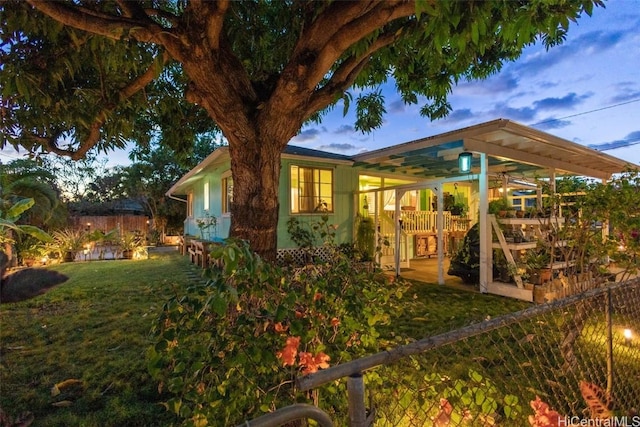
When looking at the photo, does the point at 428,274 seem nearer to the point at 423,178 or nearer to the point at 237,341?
the point at 423,178

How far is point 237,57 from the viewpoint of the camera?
2.69m

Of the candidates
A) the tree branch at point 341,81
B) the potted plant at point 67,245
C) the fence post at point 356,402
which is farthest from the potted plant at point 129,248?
the fence post at point 356,402

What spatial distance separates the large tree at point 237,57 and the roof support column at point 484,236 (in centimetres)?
301

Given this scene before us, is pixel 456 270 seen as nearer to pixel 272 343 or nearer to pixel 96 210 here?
pixel 272 343

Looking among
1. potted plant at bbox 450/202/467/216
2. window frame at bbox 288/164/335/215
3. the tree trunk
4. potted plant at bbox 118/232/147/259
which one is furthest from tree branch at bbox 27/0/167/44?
potted plant at bbox 118/232/147/259

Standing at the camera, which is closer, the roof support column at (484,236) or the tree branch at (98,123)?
the tree branch at (98,123)

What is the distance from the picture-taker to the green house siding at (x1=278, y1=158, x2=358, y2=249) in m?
8.09

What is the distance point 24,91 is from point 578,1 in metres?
3.82

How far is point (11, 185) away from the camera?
28.5ft

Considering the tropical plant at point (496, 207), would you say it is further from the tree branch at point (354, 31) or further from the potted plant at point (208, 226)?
the potted plant at point (208, 226)

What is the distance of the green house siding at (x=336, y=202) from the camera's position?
26.6ft

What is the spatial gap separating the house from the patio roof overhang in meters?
0.02

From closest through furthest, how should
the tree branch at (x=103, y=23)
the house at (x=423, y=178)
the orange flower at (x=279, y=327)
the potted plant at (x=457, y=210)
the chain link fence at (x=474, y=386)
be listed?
the chain link fence at (x=474, y=386) → the orange flower at (x=279, y=327) → the tree branch at (x=103, y=23) → the house at (x=423, y=178) → the potted plant at (x=457, y=210)

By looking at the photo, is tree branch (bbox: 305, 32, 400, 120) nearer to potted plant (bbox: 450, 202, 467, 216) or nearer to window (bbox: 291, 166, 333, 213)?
window (bbox: 291, 166, 333, 213)
